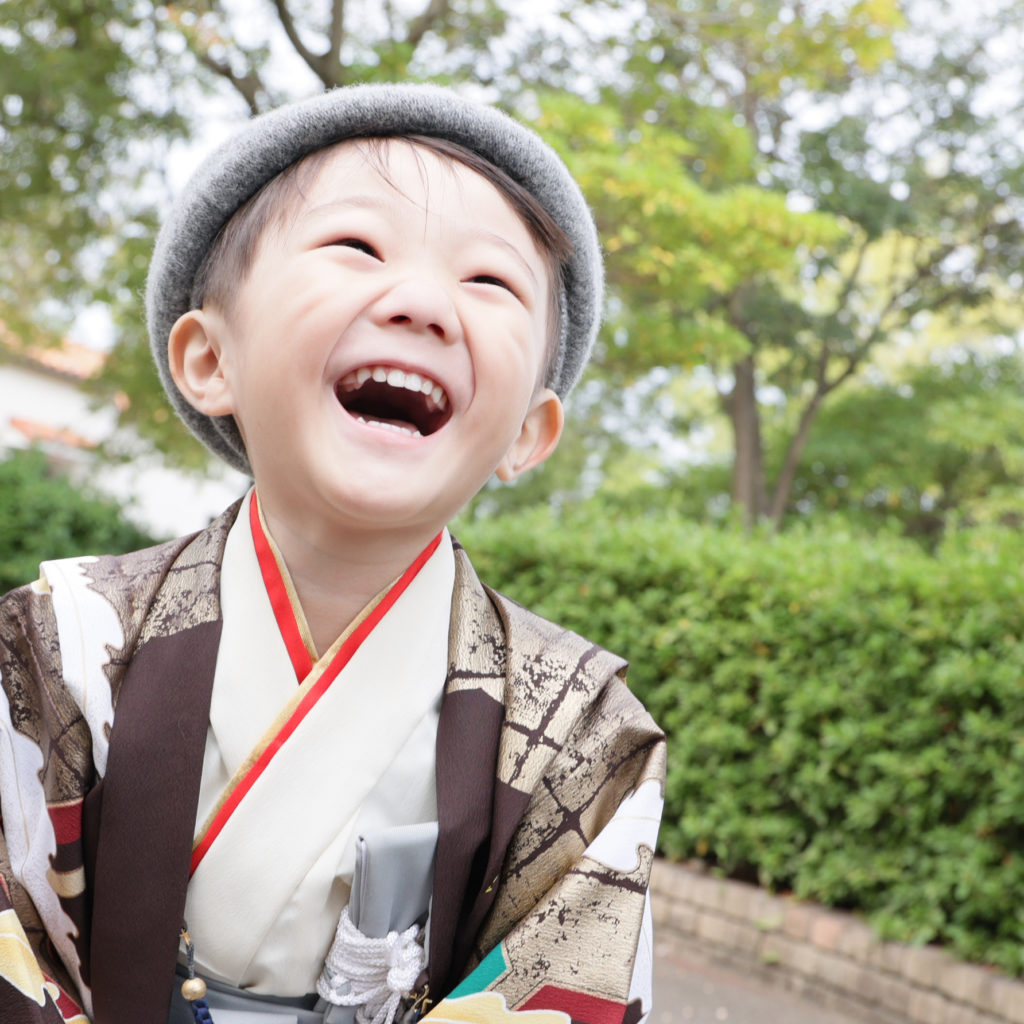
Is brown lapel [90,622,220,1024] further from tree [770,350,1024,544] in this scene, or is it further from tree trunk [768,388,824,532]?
tree trunk [768,388,824,532]

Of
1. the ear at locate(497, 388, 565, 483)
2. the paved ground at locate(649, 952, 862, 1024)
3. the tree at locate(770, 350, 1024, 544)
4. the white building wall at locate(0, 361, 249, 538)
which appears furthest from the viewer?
the white building wall at locate(0, 361, 249, 538)

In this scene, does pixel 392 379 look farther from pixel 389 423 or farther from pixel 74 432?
pixel 74 432

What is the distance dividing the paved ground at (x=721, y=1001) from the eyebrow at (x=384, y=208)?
11.3ft

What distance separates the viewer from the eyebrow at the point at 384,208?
136 cm

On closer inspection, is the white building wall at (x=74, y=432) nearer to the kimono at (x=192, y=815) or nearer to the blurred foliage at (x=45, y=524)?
the blurred foliage at (x=45, y=524)

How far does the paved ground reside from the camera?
3994mm

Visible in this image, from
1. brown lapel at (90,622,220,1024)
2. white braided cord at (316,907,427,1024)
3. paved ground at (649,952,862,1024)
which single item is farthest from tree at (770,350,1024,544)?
brown lapel at (90,622,220,1024)

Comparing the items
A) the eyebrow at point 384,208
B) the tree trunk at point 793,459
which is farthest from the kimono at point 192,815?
the tree trunk at point 793,459

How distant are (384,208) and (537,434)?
0.46 metres

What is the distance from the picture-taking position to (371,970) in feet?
4.34

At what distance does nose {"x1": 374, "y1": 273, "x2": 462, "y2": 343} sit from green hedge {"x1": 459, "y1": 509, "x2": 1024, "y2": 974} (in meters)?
3.07

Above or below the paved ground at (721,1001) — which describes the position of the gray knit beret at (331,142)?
above

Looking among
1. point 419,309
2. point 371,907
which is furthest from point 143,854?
point 419,309

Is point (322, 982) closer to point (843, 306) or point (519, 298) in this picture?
point (519, 298)
